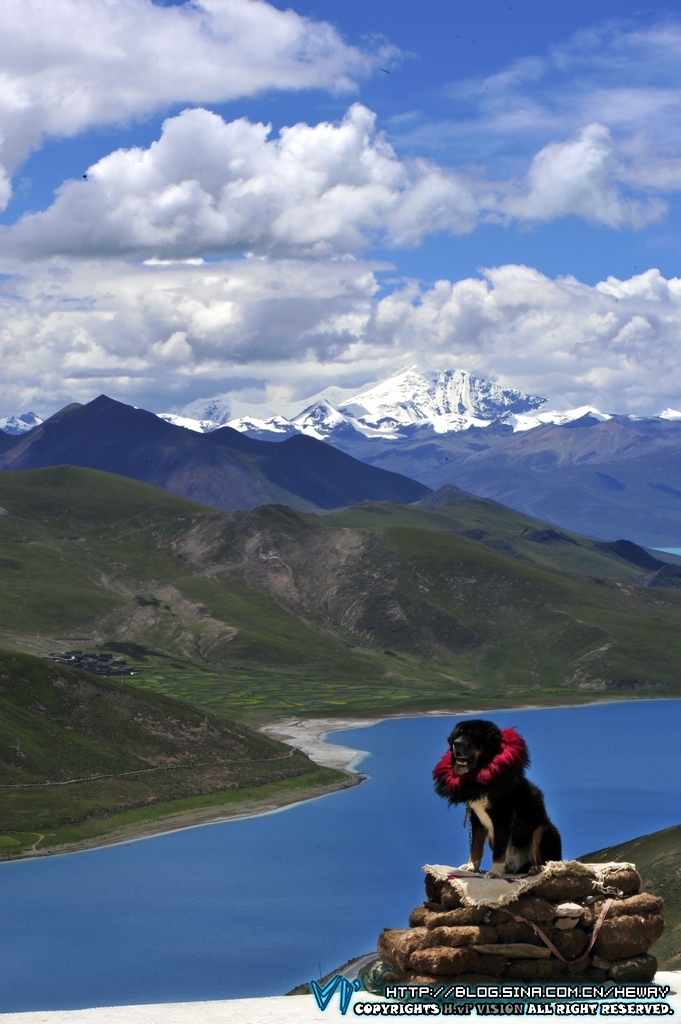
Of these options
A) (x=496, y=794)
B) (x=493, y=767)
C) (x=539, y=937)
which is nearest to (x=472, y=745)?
(x=493, y=767)

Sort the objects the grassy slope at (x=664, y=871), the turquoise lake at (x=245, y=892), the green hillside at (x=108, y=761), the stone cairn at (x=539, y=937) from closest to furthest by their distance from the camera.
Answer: the stone cairn at (x=539, y=937)
the grassy slope at (x=664, y=871)
the turquoise lake at (x=245, y=892)
the green hillside at (x=108, y=761)

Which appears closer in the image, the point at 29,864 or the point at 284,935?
the point at 284,935

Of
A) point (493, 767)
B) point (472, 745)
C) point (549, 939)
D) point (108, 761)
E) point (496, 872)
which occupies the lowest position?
point (549, 939)

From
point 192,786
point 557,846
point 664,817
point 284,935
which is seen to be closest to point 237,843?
point 192,786

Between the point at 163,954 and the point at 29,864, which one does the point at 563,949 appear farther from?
the point at 29,864

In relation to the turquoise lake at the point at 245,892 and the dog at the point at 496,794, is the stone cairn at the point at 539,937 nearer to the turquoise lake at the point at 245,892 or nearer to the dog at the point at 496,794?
the dog at the point at 496,794

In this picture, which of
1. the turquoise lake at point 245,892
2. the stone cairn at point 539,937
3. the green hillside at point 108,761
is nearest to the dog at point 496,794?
the stone cairn at point 539,937

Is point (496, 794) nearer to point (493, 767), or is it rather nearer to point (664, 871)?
point (493, 767)
